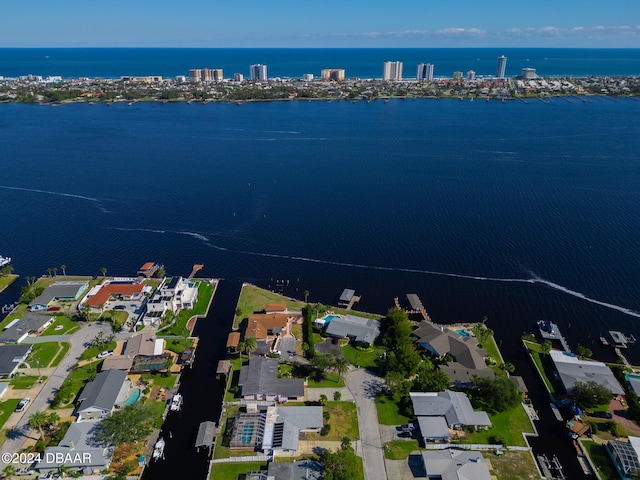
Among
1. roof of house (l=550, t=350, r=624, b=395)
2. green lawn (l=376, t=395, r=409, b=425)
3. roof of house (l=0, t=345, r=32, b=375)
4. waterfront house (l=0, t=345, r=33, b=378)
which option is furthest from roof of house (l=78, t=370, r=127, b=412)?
roof of house (l=550, t=350, r=624, b=395)

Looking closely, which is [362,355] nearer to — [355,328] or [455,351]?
[355,328]

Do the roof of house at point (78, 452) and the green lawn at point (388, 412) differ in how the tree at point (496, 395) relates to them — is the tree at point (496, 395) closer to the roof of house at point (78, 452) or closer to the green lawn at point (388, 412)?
the green lawn at point (388, 412)

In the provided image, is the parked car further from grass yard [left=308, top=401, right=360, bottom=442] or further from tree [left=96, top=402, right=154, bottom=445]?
grass yard [left=308, top=401, right=360, bottom=442]

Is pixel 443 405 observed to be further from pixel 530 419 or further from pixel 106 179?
pixel 106 179

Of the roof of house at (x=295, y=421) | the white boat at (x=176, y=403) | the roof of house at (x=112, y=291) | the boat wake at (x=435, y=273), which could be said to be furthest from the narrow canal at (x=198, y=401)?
the boat wake at (x=435, y=273)

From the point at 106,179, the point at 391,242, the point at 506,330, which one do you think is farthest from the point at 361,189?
the point at 106,179

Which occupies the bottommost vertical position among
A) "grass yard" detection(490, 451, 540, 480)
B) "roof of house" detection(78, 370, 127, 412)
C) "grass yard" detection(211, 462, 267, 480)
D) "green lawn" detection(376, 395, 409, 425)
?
"grass yard" detection(211, 462, 267, 480)
